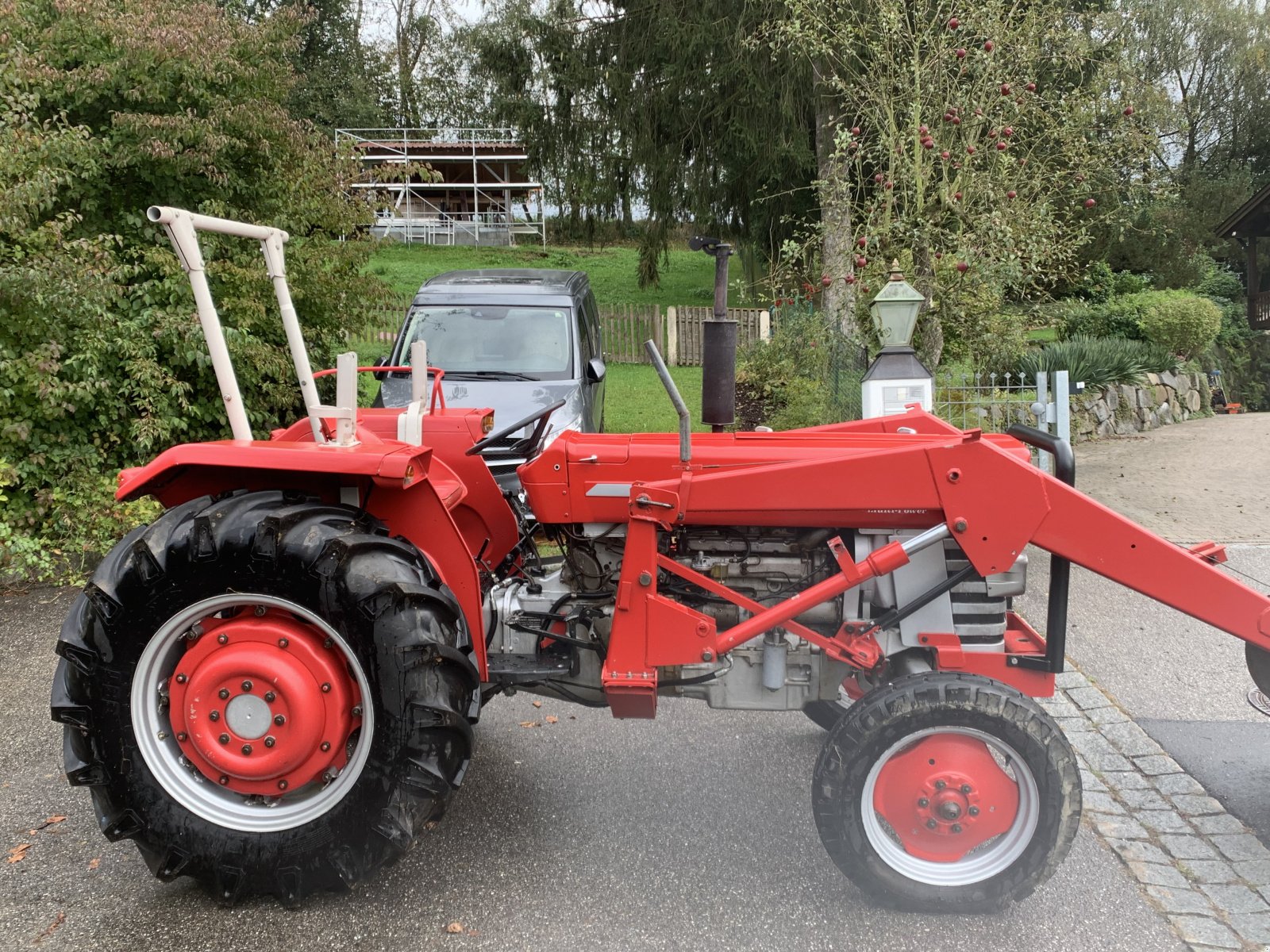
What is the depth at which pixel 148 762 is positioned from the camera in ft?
8.57

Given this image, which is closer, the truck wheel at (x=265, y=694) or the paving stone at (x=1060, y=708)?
the truck wheel at (x=265, y=694)

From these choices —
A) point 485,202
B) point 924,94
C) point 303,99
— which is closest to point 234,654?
point 924,94

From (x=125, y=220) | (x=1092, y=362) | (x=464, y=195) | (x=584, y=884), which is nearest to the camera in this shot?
(x=584, y=884)

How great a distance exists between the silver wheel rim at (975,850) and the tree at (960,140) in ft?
16.9

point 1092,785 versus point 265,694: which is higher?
point 265,694

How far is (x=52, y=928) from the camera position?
102 inches

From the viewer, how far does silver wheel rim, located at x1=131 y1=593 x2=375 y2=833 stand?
2.57 meters

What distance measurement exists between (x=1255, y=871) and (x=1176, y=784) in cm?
54

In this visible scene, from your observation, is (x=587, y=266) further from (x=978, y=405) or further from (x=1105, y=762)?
(x=1105, y=762)

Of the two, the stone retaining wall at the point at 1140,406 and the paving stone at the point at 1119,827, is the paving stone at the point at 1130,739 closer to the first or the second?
the paving stone at the point at 1119,827

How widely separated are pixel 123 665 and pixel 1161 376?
1367cm

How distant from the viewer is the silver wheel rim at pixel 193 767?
257cm

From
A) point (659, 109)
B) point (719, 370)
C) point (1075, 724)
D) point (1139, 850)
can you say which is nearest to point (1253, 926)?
point (1139, 850)

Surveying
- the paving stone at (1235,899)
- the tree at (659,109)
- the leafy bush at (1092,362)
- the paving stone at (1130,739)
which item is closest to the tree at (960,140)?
the leafy bush at (1092,362)
